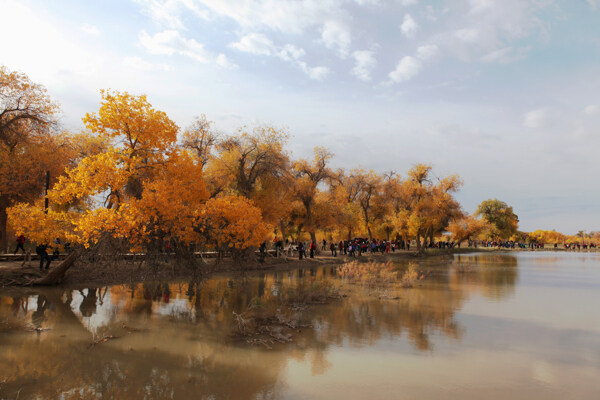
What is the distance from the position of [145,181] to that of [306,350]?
10813mm

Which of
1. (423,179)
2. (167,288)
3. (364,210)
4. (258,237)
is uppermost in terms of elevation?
(423,179)

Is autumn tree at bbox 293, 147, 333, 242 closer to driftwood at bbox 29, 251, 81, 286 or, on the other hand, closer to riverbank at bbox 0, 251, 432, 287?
riverbank at bbox 0, 251, 432, 287

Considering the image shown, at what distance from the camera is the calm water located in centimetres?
716

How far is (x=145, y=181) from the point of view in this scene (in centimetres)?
1614

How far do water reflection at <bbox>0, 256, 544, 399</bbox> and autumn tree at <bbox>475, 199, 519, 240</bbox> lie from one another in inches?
3224

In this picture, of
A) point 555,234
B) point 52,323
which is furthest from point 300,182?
point 555,234

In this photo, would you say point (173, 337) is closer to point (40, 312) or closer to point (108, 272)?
point (40, 312)

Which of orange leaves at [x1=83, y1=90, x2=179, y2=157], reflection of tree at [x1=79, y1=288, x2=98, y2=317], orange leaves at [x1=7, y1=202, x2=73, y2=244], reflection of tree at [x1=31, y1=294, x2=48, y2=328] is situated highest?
orange leaves at [x1=83, y1=90, x2=179, y2=157]

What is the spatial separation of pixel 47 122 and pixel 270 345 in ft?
66.7

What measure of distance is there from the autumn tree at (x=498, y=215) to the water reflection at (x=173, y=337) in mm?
81896

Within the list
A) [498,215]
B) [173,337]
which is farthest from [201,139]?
[498,215]

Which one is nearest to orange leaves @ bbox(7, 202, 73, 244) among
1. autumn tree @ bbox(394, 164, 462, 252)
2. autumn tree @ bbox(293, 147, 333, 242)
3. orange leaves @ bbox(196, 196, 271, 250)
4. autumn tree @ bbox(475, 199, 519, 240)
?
orange leaves @ bbox(196, 196, 271, 250)

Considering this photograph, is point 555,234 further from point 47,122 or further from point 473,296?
point 47,122

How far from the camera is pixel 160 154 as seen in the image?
55.7 feet
